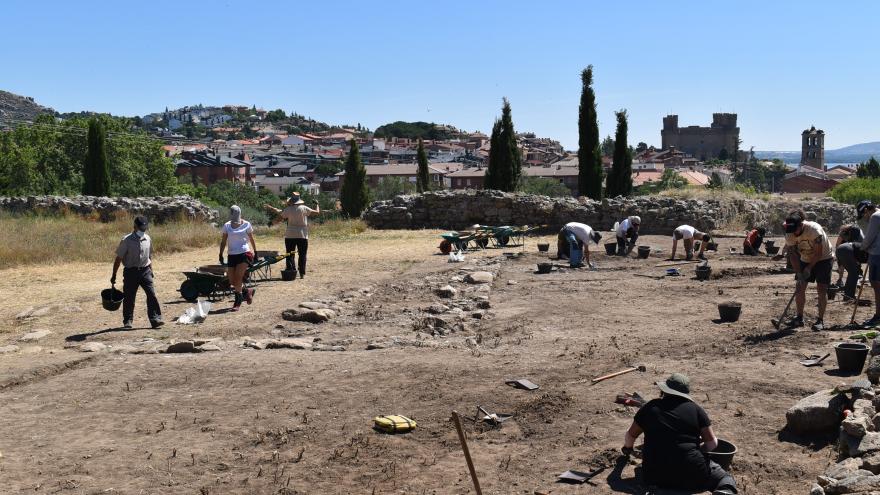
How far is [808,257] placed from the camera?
10695 mm

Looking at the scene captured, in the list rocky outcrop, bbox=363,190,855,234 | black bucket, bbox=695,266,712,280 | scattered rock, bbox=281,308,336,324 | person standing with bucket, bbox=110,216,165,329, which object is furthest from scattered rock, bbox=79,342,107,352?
rocky outcrop, bbox=363,190,855,234

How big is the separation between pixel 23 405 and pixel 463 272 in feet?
31.9

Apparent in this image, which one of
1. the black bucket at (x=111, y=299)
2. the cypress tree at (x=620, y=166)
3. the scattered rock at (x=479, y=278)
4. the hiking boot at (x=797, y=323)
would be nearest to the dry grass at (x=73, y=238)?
the black bucket at (x=111, y=299)

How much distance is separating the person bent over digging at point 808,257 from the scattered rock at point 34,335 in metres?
9.27

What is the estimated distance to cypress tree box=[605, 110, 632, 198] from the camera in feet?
129

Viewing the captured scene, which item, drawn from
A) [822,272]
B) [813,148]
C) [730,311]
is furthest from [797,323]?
[813,148]

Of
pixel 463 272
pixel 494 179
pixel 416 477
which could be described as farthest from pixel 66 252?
pixel 494 179

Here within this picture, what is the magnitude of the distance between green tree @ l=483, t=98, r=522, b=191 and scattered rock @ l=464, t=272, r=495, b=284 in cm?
2159

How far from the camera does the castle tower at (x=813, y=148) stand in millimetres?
169000

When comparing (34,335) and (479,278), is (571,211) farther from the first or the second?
(34,335)

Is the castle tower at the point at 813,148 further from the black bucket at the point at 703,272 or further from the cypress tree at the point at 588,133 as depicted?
the black bucket at the point at 703,272

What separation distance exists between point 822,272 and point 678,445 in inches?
220

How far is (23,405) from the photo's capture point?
322 inches

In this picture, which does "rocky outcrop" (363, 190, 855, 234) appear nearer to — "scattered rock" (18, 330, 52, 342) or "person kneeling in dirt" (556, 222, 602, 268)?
"person kneeling in dirt" (556, 222, 602, 268)
